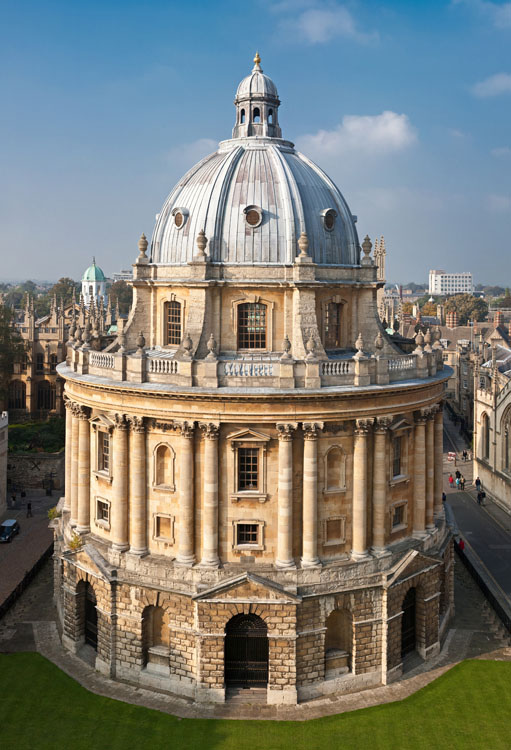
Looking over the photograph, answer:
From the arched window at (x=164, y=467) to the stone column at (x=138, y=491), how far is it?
674 millimetres

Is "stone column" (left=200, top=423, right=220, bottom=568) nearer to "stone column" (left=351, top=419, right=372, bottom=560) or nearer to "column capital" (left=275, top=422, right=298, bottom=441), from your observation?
"column capital" (left=275, top=422, right=298, bottom=441)

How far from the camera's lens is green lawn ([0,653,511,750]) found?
110ft

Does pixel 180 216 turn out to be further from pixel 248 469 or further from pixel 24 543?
pixel 24 543

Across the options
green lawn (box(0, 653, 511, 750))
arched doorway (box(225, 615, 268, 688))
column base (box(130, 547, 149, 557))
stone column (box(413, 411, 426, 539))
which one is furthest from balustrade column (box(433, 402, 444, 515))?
column base (box(130, 547, 149, 557))

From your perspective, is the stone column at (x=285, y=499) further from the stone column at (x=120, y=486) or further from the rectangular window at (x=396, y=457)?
the stone column at (x=120, y=486)

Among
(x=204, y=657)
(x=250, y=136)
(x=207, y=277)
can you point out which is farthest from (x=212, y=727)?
(x=250, y=136)

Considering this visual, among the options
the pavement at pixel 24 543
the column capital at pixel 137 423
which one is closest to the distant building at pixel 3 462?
the pavement at pixel 24 543

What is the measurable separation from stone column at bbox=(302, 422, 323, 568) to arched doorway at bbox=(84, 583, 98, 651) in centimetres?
1256

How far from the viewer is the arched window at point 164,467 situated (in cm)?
3834

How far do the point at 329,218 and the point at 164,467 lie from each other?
16.6m

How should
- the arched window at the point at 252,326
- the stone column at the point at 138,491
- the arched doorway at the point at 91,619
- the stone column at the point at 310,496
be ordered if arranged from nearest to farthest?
1. the stone column at the point at 310,496
2. the stone column at the point at 138,491
3. the arched window at the point at 252,326
4. the arched doorway at the point at 91,619

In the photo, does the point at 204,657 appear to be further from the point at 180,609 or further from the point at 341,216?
the point at 341,216

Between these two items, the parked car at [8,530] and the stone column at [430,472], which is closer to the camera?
the stone column at [430,472]

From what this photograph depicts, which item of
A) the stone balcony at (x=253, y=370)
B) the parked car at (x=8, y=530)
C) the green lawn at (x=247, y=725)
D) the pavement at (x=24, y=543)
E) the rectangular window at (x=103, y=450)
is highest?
the stone balcony at (x=253, y=370)
